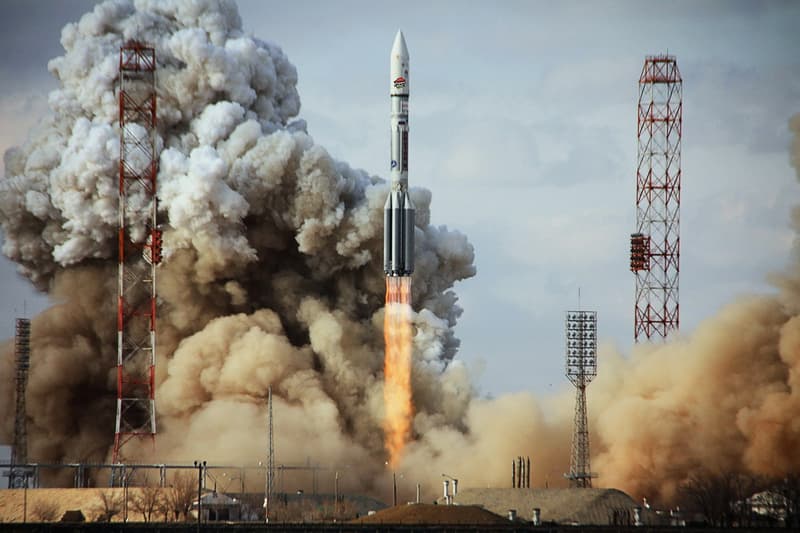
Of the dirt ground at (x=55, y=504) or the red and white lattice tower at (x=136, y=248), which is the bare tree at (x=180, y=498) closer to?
the dirt ground at (x=55, y=504)

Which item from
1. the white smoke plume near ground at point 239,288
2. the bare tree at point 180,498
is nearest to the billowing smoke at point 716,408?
the white smoke plume near ground at point 239,288

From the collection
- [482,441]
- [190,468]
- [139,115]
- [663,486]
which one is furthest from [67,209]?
[663,486]

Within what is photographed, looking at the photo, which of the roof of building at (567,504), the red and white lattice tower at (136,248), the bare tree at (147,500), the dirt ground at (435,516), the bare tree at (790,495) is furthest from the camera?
the red and white lattice tower at (136,248)

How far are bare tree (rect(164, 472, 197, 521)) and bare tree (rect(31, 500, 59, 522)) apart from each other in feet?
16.4

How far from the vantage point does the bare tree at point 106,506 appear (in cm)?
10200

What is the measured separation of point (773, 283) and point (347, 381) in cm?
2206

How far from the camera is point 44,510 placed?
103438mm

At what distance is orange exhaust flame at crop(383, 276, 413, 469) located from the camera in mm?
108938

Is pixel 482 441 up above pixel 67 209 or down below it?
below

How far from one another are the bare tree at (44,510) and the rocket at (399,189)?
60.2 feet

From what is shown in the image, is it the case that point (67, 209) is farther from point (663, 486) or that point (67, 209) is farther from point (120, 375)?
point (663, 486)

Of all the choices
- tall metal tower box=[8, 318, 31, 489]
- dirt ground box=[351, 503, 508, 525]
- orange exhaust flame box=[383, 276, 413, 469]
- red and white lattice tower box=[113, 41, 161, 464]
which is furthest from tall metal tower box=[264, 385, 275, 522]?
tall metal tower box=[8, 318, 31, 489]

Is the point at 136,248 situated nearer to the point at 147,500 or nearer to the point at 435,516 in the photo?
the point at 147,500

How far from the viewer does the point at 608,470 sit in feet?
341
